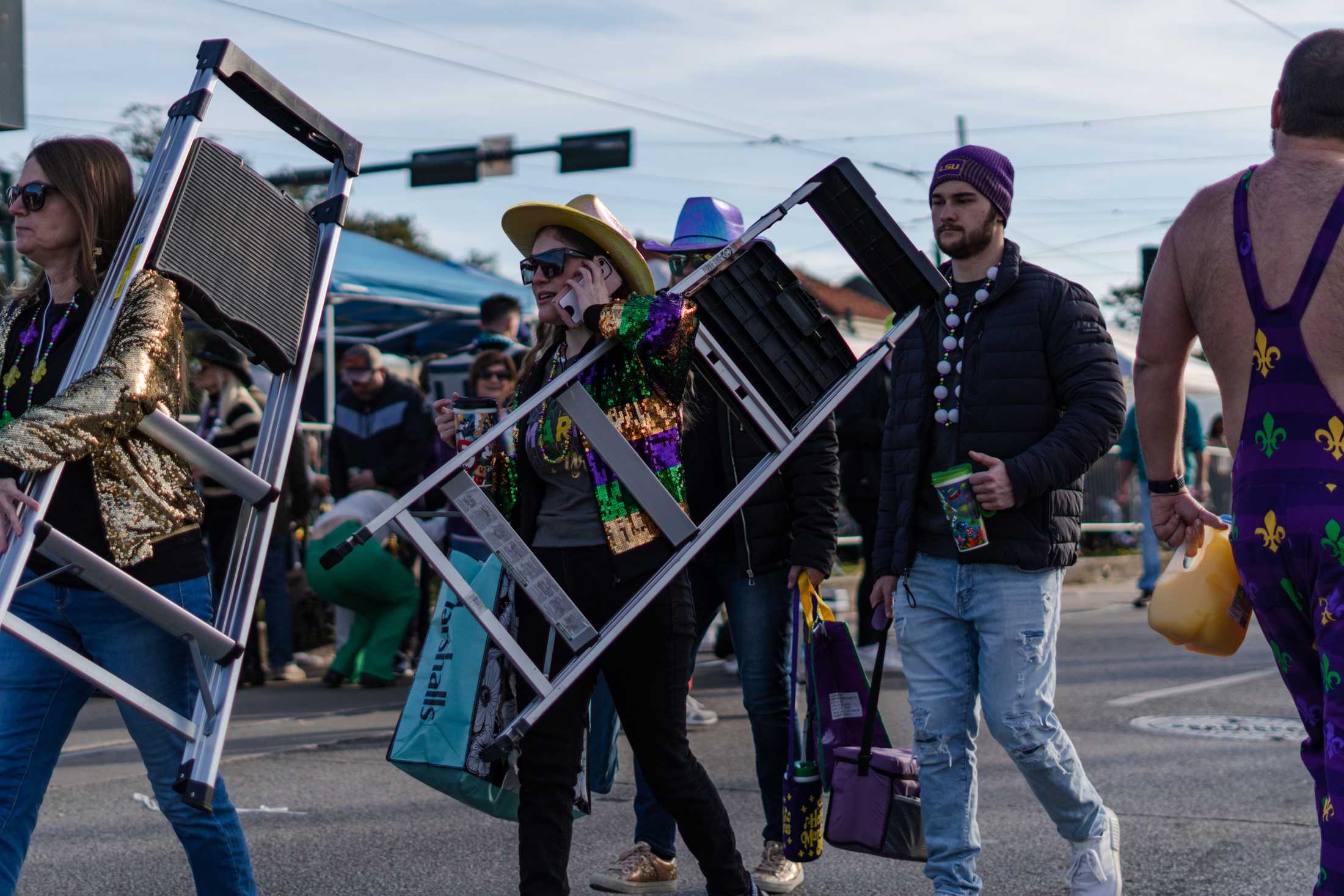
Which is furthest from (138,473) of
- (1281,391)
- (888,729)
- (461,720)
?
(888,729)

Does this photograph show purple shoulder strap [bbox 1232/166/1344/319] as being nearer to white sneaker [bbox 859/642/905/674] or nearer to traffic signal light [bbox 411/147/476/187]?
white sneaker [bbox 859/642/905/674]

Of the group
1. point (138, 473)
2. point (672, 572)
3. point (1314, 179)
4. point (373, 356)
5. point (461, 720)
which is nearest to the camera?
point (1314, 179)

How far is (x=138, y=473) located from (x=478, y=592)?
1.21 m

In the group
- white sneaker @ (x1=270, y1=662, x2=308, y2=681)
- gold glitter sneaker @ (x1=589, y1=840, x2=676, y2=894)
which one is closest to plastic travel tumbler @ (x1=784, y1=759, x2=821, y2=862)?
gold glitter sneaker @ (x1=589, y1=840, x2=676, y2=894)

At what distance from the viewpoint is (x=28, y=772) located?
3.56m

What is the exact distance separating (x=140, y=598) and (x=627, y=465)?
1206mm

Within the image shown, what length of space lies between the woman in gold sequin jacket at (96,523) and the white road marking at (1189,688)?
6.33 meters

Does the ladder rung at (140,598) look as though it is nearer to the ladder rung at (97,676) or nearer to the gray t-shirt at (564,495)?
the ladder rung at (97,676)

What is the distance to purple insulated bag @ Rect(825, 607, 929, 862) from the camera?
4.38 m

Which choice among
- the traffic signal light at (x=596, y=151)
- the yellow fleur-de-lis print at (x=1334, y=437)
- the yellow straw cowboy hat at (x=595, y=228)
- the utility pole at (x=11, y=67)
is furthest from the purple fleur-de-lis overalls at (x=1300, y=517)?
the traffic signal light at (x=596, y=151)

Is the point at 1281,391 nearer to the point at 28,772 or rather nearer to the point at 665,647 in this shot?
the point at 665,647

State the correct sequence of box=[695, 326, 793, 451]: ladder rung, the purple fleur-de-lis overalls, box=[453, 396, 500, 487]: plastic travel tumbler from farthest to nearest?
box=[453, 396, 500, 487]: plastic travel tumbler, box=[695, 326, 793, 451]: ladder rung, the purple fleur-de-lis overalls

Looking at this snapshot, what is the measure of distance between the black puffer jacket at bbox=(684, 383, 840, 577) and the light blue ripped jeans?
1.90 feet

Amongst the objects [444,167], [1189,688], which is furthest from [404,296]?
[444,167]
